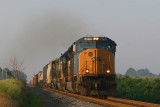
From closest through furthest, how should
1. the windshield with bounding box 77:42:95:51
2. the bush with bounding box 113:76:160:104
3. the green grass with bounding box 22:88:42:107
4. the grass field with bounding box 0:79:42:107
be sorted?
1. the grass field with bounding box 0:79:42:107
2. the green grass with bounding box 22:88:42:107
3. the bush with bounding box 113:76:160:104
4. the windshield with bounding box 77:42:95:51

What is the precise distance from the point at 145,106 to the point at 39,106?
611 cm

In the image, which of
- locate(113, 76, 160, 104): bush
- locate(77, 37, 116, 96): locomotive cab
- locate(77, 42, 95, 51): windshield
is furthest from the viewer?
locate(77, 42, 95, 51): windshield

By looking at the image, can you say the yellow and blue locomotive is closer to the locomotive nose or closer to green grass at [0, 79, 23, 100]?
the locomotive nose

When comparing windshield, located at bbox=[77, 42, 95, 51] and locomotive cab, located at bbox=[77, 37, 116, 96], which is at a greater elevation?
windshield, located at bbox=[77, 42, 95, 51]

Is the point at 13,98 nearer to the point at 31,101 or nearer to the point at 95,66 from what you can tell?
the point at 31,101

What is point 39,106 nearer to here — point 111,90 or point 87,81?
point 87,81

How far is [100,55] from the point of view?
1530 centimetres

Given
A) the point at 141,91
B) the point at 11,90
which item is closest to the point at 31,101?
the point at 11,90

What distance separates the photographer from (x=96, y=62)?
49.9 feet

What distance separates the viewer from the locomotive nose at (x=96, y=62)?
1520 centimetres

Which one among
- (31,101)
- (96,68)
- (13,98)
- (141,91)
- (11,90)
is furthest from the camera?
(141,91)

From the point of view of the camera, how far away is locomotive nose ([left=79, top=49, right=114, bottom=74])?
15.2 m

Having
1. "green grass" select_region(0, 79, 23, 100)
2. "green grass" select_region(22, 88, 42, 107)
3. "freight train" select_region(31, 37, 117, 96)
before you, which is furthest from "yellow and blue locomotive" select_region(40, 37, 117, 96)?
"green grass" select_region(0, 79, 23, 100)

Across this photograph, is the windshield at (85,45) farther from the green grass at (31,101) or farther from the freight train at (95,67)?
the green grass at (31,101)
